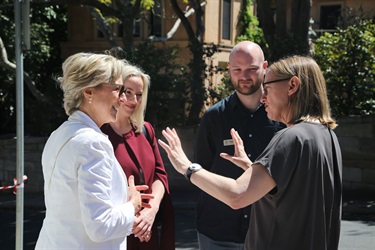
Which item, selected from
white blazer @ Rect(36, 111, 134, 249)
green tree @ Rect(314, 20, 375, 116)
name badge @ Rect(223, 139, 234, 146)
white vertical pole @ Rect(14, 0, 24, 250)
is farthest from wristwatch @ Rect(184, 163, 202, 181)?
green tree @ Rect(314, 20, 375, 116)

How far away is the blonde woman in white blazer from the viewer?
2.50 m

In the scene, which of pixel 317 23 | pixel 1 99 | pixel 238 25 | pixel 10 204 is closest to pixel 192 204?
pixel 10 204

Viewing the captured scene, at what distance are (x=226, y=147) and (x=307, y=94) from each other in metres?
1.21

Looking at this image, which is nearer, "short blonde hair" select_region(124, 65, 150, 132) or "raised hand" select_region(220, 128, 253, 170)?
"raised hand" select_region(220, 128, 253, 170)

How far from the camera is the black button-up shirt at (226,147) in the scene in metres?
3.71

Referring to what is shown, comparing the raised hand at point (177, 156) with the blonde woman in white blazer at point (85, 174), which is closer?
the blonde woman in white blazer at point (85, 174)

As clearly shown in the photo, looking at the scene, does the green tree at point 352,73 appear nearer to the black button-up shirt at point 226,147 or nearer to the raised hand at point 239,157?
the black button-up shirt at point 226,147

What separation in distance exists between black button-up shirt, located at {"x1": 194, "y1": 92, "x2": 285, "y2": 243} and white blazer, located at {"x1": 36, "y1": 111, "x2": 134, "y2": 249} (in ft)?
3.97

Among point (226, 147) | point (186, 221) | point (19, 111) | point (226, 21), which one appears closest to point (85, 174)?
point (226, 147)

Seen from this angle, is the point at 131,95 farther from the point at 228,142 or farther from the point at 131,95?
the point at 228,142

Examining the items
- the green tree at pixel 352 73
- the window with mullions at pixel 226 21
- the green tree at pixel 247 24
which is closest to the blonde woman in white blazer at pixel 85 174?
the green tree at pixel 352 73

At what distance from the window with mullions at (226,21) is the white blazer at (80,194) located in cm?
1838

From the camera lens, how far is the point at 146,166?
12.6ft

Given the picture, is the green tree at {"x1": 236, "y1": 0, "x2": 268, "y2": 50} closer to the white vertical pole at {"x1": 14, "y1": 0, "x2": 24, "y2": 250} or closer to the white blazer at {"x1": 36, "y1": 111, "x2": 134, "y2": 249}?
the white vertical pole at {"x1": 14, "y1": 0, "x2": 24, "y2": 250}
